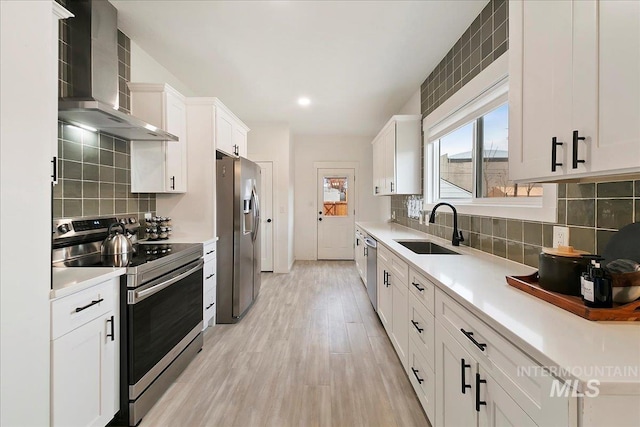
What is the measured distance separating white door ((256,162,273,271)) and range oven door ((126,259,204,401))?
9.43ft

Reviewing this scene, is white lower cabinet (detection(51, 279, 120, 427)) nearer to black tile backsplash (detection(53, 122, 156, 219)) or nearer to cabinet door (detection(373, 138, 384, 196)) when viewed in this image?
black tile backsplash (detection(53, 122, 156, 219))

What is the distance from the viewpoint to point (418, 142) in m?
3.57

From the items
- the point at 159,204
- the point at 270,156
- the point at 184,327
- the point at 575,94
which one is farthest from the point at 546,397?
the point at 270,156

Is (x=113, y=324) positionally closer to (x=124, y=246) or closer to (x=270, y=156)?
(x=124, y=246)

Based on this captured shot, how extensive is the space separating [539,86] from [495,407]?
3.83ft

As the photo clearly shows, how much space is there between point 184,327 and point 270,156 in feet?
11.7

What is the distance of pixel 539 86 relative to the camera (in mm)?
1143

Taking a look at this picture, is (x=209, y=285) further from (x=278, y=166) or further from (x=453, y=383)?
(x=278, y=166)

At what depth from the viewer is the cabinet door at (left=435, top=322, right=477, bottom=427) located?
109 centimetres

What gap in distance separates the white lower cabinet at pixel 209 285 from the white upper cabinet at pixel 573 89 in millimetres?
2505

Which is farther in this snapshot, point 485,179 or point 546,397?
point 485,179

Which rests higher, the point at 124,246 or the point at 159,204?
the point at 159,204

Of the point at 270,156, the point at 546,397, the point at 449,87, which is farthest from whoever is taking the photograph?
the point at 270,156

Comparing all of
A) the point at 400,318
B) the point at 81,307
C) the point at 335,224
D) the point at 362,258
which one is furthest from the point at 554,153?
the point at 335,224
